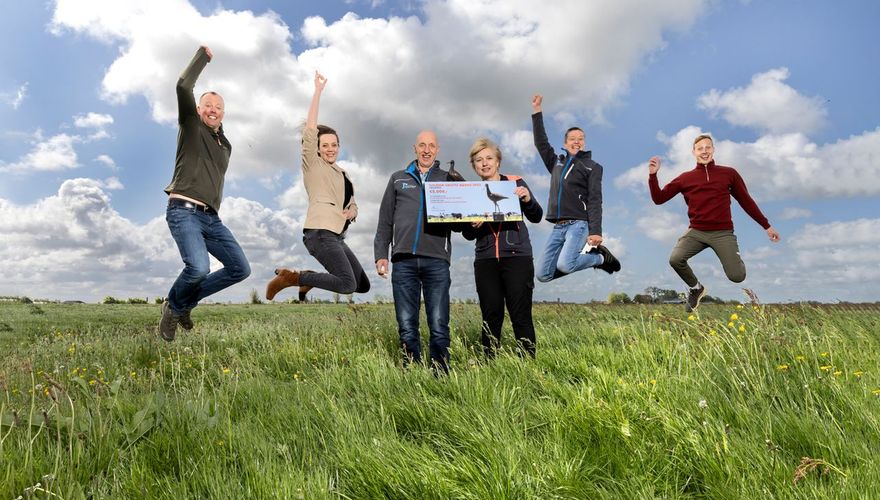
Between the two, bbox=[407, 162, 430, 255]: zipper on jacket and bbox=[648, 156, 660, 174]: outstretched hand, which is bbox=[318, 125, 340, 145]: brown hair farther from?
bbox=[648, 156, 660, 174]: outstretched hand

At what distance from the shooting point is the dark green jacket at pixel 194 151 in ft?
21.4

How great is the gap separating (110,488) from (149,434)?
27.4 inches

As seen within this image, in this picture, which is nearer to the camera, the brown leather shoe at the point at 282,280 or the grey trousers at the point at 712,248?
the brown leather shoe at the point at 282,280

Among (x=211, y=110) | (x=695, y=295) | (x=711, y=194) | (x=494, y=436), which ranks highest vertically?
(x=211, y=110)

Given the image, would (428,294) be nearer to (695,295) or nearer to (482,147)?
(482,147)

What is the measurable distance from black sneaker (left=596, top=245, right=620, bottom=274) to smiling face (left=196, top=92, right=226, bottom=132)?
540 cm

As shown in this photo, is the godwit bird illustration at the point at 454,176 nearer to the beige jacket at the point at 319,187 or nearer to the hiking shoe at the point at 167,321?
the beige jacket at the point at 319,187

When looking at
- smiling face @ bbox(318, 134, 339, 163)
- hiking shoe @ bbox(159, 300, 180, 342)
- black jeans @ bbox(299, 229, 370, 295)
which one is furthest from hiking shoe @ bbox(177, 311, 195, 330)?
smiling face @ bbox(318, 134, 339, 163)

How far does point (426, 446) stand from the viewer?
10.3 ft

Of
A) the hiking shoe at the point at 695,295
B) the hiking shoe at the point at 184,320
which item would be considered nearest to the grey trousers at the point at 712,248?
the hiking shoe at the point at 695,295

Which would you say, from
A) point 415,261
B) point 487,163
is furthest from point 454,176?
point 415,261

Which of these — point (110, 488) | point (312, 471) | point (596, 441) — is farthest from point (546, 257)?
point (110, 488)

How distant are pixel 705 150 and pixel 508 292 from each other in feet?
17.4

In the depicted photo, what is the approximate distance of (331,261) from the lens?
7262 mm
